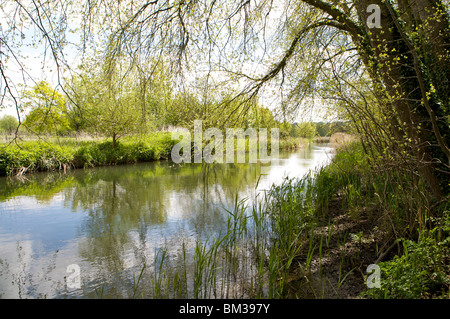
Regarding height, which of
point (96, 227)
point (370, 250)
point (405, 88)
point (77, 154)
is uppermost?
point (405, 88)

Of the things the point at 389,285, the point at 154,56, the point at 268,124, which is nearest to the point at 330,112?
the point at 268,124

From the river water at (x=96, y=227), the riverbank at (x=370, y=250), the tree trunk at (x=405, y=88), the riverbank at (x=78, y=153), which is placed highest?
the tree trunk at (x=405, y=88)

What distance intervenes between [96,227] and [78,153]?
1058 centimetres

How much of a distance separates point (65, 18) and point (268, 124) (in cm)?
436

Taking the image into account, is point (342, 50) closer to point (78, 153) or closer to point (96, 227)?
point (96, 227)

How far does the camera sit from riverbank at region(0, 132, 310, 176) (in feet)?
39.7

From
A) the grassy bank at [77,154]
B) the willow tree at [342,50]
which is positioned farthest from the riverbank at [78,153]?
the willow tree at [342,50]

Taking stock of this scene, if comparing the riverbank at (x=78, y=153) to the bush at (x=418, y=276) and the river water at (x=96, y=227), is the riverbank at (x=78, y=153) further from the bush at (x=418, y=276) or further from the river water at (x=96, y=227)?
the bush at (x=418, y=276)

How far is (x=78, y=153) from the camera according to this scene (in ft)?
49.0

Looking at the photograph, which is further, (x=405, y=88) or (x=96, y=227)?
(x=96, y=227)

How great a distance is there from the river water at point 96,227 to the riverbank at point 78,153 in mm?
1321

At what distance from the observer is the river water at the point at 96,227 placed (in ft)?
12.0

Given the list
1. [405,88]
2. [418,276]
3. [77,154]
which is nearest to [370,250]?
[418,276]
